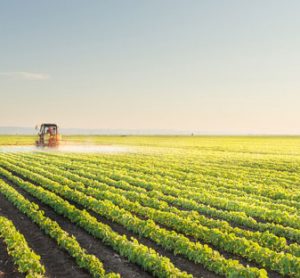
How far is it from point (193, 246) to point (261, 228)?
126 inches

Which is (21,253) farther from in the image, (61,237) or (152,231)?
(152,231)

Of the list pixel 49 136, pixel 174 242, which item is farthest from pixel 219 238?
pixel 49 136

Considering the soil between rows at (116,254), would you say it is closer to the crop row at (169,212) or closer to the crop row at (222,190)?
the crop row at (169,212)

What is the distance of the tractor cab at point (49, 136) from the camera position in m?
48.2

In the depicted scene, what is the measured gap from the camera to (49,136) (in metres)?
49.0

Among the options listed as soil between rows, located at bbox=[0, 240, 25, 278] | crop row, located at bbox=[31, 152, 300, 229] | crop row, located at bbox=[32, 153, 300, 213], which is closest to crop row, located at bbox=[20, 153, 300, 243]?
crop row, located at bbox=[31, 152, 300, 229]

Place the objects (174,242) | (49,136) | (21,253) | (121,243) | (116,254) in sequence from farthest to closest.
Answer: (49,136), (174,242), (121,243), (116,254), (21,253)

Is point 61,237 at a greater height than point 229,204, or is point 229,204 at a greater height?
point 229,204

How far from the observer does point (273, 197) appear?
1706cm

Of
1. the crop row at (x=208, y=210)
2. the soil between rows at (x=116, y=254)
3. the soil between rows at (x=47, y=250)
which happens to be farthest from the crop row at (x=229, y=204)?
the soil between rows at (x=47, y=250)

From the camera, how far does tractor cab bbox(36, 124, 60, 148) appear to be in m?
48.2

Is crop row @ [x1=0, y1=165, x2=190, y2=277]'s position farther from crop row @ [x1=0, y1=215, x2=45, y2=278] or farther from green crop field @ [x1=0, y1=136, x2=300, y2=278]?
crop row @ [x1=0, y1=215, x2=45, y2=278]

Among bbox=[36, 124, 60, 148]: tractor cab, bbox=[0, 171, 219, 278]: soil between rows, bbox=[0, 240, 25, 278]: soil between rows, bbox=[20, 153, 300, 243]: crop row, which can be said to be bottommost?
bbox=[0, 240, 25, 278]: soil between rows

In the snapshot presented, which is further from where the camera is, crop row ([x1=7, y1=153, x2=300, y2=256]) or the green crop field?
crop row ([x1=7, y1=153, x2=300, y2=256])
